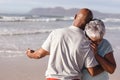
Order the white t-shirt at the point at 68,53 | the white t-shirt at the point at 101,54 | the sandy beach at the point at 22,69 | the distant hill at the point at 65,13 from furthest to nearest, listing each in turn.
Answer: the distant hill at the point at 65,13 < the sandy beach at the point at 22,69 < the white t-shirt at the point at 101,54 < the white t-shirt at the point at 68,53

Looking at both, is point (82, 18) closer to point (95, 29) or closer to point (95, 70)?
point (95, 29)

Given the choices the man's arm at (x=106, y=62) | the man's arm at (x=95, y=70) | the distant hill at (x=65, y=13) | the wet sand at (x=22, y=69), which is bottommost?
the distant hill at (x=65, y=13)

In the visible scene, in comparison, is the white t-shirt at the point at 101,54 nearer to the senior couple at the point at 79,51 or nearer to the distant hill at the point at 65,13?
the senior couple at the point at 79,51

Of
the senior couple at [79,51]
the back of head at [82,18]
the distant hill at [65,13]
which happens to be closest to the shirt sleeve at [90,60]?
the senior couple at [79,51]

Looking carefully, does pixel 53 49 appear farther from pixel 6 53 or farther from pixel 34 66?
pixel 6 53

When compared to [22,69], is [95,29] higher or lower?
higher

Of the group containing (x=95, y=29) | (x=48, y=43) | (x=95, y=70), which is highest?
(x=95, y=29)

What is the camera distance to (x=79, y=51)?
3.55m

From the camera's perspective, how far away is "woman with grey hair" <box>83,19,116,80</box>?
3.58 m

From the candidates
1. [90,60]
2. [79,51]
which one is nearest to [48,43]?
[79,51]

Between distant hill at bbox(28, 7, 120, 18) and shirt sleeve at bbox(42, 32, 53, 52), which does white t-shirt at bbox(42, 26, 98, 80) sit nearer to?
shirt sleeve at bbox(42, 32, 53, 52)

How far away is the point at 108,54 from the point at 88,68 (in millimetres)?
243

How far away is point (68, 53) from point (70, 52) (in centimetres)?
2

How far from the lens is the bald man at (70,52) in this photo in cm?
355
